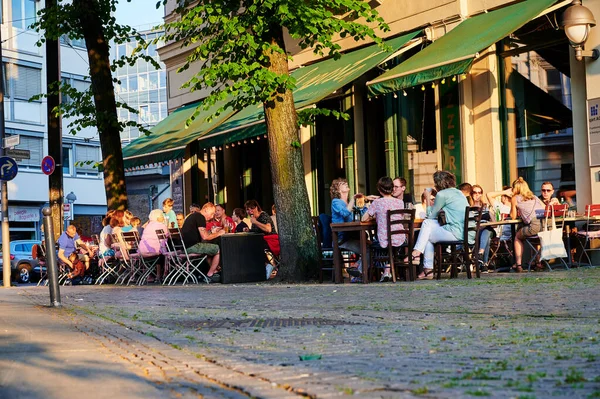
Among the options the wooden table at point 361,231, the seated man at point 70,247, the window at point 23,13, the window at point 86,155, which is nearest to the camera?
the wooden table at point 361,231

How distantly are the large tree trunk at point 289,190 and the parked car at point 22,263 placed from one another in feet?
69.1

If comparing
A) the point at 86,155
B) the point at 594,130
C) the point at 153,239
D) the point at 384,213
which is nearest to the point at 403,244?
the point at 384,213

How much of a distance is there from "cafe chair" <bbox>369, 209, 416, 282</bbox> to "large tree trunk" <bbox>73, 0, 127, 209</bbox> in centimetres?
823

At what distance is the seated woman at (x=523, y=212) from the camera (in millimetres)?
16203

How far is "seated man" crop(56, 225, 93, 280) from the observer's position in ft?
78.2

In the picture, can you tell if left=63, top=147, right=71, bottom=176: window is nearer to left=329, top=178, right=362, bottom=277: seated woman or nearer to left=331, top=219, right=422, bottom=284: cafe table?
left=329, top=178, right=362, bottom=277: seated woman

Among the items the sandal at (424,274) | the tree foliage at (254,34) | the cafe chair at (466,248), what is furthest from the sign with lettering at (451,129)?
the sandal at (424,274)

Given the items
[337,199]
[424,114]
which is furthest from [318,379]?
[424,114]

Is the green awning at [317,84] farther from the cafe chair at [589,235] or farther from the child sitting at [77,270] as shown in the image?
the cafe chair at [589,235]

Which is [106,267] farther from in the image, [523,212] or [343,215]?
[523,212]

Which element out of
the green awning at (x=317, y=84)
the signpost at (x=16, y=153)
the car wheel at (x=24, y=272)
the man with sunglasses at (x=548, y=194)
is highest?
the green awning at (x=317, y=84)

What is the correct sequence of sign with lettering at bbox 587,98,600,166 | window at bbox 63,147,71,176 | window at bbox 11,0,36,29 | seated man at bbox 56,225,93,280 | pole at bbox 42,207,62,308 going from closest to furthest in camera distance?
1. pole at bbox 42,207,62,308
2. sign with lettering at bbox 587,98,600,166
3. seated man at bbox 56,225,93,280
4. window at bbox 11,0,36,29
5. window at bbox 63,147,71,176

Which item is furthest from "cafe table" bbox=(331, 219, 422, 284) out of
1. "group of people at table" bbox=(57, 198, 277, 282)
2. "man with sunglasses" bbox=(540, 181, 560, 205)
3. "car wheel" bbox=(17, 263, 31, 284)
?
"car wheel" bbox=(17, 263, 31, 284)

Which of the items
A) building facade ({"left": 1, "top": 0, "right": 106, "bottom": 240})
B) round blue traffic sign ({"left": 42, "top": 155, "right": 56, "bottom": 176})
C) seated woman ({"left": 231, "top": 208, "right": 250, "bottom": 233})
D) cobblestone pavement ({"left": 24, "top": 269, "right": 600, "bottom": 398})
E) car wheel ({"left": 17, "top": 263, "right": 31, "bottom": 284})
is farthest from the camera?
building facade ({"left": 1, "top": 0, "right": 106, "bottom": 240})
